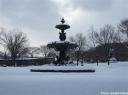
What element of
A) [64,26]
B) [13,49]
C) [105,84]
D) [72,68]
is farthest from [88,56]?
[105,84]

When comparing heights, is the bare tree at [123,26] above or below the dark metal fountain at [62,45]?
above

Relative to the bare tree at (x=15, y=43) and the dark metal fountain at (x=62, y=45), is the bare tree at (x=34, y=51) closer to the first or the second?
the bare tree at (x=15, y=43)

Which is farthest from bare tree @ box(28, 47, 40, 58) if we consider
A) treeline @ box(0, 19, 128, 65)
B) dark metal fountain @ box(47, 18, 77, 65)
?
dark metal fountain @ box(47, 18, 77, 65)

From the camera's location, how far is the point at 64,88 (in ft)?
42.6

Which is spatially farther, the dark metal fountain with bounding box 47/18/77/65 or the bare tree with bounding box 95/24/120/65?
the bare tree with bounding box 95/24/120/65

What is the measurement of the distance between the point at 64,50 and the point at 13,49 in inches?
2156

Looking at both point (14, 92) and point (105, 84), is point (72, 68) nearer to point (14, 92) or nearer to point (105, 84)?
point (105, 84)

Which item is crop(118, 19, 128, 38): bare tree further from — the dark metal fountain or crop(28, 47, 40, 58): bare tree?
the dark metal fountain

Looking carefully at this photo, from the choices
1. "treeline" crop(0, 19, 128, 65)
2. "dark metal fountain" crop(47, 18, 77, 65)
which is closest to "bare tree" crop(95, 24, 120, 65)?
"treeline" crop(0, 19, 128, 65)

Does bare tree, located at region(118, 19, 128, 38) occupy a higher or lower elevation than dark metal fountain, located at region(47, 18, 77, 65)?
higher

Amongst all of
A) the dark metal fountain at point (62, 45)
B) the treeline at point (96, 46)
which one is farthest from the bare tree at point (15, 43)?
the dark metal fountain at point (62, 45)

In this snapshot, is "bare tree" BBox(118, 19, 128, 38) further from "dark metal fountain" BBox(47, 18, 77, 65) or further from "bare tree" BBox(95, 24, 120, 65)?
"dark metal fountain" BBox(47, 18, 77, 65)

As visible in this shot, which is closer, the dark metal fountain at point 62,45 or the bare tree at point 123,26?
the dark metal fountain at point 62,45

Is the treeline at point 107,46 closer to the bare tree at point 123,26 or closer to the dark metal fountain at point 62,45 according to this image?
the bare tree at point 123,26
